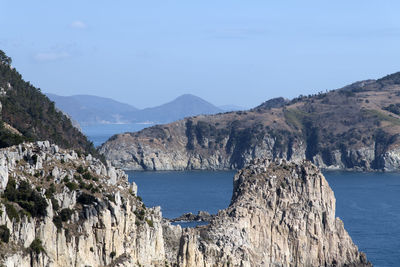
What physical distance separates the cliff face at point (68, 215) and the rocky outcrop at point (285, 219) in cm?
2370

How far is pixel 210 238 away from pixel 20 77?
52.7 m

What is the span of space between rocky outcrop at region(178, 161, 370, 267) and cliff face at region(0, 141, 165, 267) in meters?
23.7

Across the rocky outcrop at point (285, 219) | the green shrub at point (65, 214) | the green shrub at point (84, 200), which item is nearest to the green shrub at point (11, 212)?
the green shrub at point (65, 214)

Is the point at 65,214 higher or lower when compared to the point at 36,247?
higher

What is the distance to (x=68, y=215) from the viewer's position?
4588 centimetres

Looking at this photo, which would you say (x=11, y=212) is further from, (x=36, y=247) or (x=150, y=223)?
(x=150, y=223)

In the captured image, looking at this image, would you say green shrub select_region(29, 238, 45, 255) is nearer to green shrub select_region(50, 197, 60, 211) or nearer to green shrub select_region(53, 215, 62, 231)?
green shrub select_region(53, 215, 62, 231)

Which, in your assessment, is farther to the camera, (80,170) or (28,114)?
(28,114)

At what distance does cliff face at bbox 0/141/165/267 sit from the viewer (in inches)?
1671

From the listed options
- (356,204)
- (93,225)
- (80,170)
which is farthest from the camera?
(356,204)

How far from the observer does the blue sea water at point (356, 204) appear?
358 ft

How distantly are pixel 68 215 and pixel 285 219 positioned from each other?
40.8 metres

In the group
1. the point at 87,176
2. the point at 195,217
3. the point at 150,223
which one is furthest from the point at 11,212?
the point at 195,217

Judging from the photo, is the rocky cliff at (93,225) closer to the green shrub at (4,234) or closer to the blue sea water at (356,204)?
the green shrub at (4,234)
